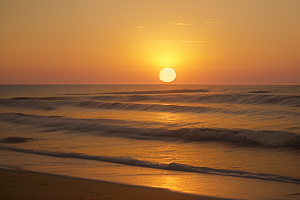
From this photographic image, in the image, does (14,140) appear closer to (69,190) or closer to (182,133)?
(182,133)

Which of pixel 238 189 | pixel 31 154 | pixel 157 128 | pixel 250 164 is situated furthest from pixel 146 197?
pixel 157 128

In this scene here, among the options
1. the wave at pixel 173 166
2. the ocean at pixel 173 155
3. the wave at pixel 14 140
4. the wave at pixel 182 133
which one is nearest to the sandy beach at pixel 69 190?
the ocean at pixel 173 155

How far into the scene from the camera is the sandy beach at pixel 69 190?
534cm

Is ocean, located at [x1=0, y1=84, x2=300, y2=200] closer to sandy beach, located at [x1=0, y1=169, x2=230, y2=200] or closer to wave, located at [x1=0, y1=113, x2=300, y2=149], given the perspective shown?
wave, located at [x1=0, y1=113, x2=300, y2=149]

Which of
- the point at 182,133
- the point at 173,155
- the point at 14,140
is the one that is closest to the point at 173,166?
the point at 173,155

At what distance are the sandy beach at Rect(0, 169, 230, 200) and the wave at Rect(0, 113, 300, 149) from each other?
23.0ft

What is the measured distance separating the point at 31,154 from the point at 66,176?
355 centimetres

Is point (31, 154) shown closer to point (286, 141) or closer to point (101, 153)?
point (101, 153)

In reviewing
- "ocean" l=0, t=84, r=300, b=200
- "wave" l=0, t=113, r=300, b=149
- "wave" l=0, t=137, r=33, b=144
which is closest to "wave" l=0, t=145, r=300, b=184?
"ocean" l=0, t=84, r=300, b=200

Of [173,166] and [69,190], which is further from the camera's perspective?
[173,166]

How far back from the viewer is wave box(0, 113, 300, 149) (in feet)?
38.5

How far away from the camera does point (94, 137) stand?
1389 cm

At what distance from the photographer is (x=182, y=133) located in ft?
45.8

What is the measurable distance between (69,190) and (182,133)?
876cm
